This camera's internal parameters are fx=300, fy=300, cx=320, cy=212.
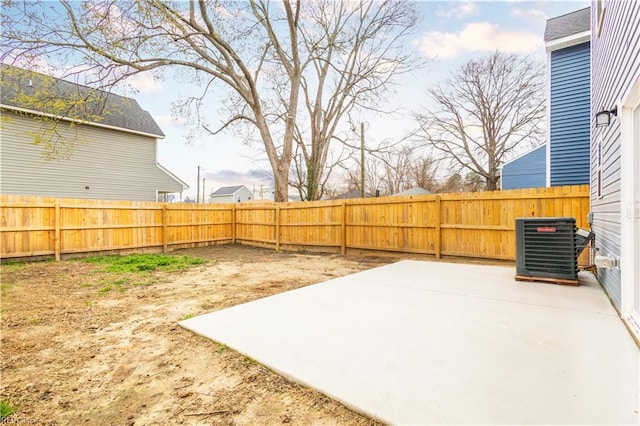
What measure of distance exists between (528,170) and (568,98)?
4298mm

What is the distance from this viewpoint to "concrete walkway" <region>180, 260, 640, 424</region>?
4.73 ft

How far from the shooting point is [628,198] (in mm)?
2396

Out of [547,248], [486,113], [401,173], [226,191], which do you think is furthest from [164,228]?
[226,191]

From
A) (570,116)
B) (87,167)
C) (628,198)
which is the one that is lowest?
(628,198)

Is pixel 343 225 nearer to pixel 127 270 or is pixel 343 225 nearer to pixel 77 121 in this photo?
pixel 127 270

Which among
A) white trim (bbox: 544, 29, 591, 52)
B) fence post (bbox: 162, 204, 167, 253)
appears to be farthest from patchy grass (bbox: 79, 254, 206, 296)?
white trim (bbox: 544, 29, 591, 52)

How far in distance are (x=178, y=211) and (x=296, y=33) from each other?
7.81m

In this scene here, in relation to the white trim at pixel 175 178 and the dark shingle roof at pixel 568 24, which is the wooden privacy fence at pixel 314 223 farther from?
the white trim at pixel 175 178

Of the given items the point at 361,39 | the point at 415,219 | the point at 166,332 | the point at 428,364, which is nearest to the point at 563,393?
the point at 428,364

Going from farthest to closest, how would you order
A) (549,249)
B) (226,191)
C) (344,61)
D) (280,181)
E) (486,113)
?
(226,191) → (486,113) → (344,61) → (280,181) → (549,249)

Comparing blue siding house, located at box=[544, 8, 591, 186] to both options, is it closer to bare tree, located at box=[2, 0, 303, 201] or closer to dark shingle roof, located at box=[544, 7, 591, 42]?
dark shingle roof, located at box=[544, 7, 591, 42]

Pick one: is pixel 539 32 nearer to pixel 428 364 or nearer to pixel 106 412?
pixel 428 364

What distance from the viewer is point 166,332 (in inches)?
103

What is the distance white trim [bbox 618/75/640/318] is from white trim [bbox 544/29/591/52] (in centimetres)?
665
